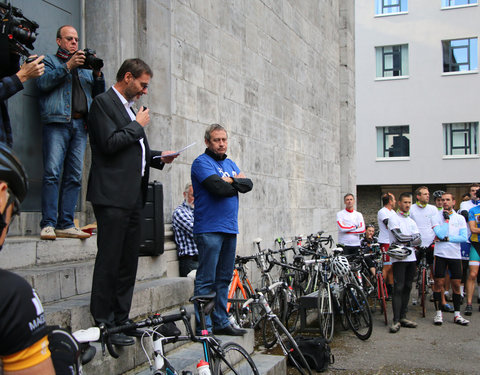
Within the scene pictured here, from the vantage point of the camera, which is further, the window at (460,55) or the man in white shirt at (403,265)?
the window at (460,55)

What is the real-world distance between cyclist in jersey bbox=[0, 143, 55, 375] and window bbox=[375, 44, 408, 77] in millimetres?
28986

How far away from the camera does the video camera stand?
418cm

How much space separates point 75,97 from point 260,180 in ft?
16.5

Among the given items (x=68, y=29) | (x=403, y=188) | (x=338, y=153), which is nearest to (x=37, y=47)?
(x=68, y=29)

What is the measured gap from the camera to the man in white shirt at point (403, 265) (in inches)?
345

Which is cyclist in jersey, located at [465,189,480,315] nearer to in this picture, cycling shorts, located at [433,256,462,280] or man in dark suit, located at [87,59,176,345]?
cycling shorts, located at [433,256,462,280]

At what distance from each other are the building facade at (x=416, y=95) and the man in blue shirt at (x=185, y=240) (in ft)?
74.9

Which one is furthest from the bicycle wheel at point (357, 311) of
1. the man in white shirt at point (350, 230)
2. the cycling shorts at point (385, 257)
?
the man in white shirt at point (350, 230)

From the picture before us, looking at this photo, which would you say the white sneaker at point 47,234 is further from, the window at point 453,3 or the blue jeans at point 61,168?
the window at point 453,3

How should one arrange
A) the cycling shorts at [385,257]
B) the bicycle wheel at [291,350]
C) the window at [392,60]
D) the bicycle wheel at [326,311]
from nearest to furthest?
1. the bicycle wheel at [291,350]
2. the bicycle wheel at [326,311]
3. the cycling shorts at [385,257]
4. the window at [392,60]

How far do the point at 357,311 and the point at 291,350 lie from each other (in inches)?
92.1

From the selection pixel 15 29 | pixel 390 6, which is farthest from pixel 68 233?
pixel 390 6

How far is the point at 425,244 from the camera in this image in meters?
10.7

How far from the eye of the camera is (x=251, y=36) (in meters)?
9.80
